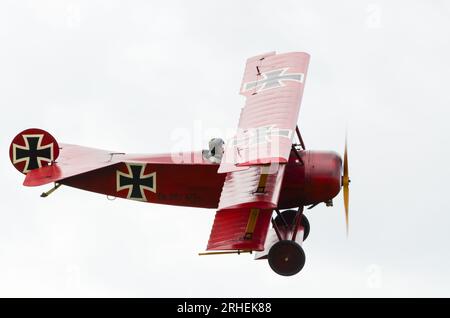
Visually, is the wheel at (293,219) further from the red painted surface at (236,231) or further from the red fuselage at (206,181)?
the red painted surface at (236,231)

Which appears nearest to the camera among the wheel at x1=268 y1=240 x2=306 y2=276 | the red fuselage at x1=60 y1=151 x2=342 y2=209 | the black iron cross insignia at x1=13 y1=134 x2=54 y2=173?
the wheel at x1=268 y1=240 x2=306 y2=276

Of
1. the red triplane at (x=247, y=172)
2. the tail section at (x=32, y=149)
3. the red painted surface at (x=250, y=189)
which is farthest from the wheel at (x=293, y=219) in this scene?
the tail section at (x=32, y=149)

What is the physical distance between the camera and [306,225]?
22.0m

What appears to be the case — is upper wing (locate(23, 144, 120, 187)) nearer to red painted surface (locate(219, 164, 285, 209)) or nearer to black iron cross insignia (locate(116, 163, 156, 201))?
black iron cross insignia (locate(116, 163, 156, 201))

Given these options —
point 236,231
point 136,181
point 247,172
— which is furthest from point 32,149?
point 236,231

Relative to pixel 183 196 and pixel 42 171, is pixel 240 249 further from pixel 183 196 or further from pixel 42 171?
pixel 42 171

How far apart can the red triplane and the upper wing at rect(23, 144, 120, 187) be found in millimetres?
17

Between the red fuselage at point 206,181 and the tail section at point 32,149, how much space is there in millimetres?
564

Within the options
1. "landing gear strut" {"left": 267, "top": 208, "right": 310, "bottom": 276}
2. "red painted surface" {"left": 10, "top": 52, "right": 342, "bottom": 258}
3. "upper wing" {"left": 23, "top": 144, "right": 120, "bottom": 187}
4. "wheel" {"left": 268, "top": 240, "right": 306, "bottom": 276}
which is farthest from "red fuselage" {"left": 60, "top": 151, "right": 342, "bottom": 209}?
"wheel" {"left": 268, "top": 240, "right": 306, "bottom": 276}

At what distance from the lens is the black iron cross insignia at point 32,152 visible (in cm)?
2212

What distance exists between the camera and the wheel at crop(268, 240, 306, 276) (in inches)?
794

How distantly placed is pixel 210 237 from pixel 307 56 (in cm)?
519

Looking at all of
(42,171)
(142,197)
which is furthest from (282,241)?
(42,171)

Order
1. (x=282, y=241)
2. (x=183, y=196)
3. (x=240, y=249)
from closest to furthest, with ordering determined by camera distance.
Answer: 1. (x=240, y=249)
2. (x=282, y=241)
3. (x=183, y=196)
